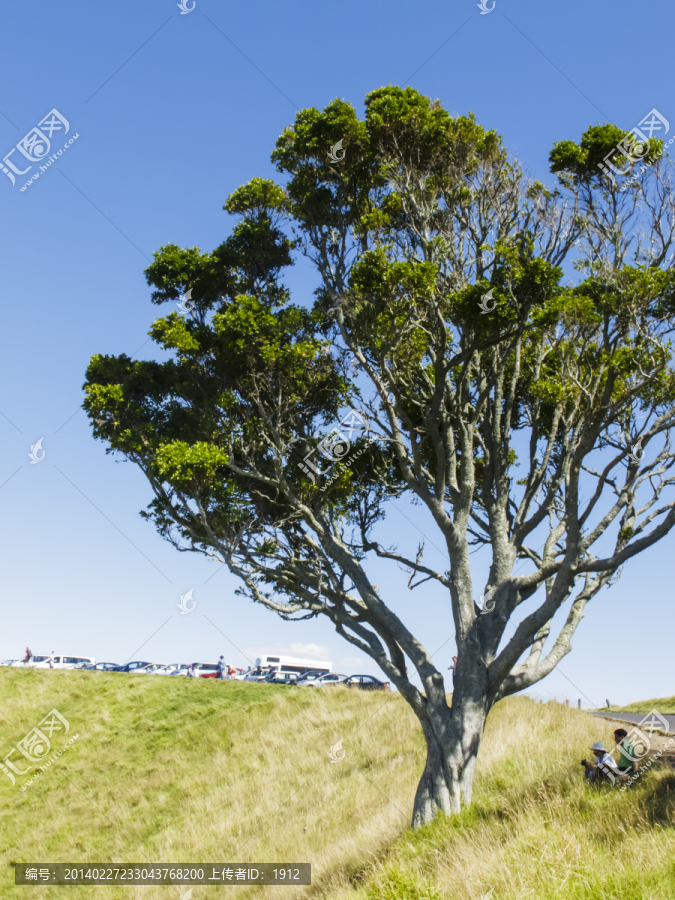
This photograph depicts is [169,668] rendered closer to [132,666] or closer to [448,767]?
[132,666]

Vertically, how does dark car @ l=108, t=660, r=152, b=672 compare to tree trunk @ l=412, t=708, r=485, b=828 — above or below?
above

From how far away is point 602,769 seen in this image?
1087 cm

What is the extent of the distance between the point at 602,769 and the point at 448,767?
2.80 metres

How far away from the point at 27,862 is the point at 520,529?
19.0 m

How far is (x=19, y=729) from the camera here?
27.6 meters

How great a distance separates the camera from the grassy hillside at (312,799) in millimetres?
7369

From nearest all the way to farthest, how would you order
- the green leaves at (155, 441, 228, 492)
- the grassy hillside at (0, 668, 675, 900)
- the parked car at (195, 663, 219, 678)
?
the grassy hillside at (0, 668, 675, 900)
the green leaves at (155, 441, 228, 492)
the parked car at (195, 663, 219, 678)

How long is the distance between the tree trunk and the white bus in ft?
156

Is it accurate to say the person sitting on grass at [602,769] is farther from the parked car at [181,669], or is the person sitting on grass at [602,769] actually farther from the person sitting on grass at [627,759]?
the parked car at [181,669]

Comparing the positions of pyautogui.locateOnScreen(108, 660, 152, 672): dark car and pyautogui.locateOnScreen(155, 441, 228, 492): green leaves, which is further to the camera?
pyautogui.locateOnScreen(108, 660, 152, 672): dark car

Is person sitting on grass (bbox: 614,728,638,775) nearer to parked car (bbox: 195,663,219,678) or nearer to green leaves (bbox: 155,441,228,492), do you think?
green leaves (bbox: 155,441,228,492)

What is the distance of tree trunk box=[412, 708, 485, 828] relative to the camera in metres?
10.6

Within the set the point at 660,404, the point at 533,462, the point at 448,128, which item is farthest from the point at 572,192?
the point at 533,462

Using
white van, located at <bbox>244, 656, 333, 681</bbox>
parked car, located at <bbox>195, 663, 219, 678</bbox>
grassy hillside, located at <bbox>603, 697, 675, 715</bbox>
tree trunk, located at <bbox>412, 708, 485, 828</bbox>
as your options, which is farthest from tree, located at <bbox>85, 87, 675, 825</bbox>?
white van, located at <bbox>244, 656, 333, 681</bbox>
